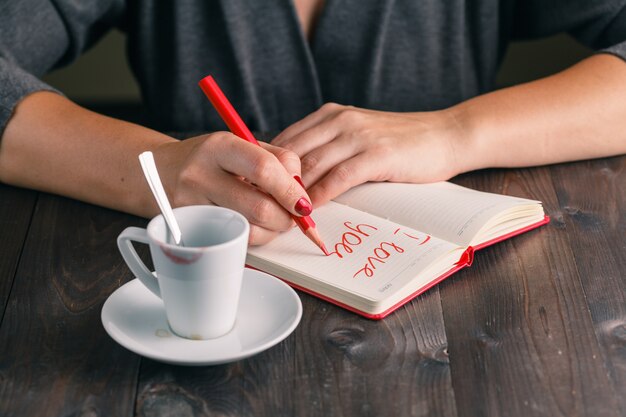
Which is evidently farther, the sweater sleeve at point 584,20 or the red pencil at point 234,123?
the sweater sleeve at point 584,20

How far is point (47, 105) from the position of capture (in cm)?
114

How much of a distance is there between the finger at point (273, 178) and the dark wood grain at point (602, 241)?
0.31m

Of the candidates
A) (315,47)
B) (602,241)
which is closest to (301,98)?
(315,47)

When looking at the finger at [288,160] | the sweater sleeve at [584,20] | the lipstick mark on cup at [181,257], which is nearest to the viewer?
the lipstick mark on cup at [181,257]

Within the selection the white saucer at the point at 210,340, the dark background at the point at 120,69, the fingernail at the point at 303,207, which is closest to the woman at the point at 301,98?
the fingernail at the point at 303,207

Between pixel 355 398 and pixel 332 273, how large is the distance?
0.18 m

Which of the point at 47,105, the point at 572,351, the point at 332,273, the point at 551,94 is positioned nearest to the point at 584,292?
the point at 572,351

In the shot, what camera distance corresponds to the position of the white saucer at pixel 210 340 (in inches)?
28.3

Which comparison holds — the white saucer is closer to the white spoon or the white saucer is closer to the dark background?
the white spoon

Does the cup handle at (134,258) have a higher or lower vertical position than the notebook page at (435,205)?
higher

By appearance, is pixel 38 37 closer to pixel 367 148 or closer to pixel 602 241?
pixel 367 148

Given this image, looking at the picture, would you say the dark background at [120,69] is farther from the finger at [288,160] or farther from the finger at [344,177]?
the finger at [288,160]

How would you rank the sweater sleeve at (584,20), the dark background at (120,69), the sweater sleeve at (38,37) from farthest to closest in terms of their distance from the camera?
the dark background at (120,69)
the sweater sleeve at (584,20)
the sweater sleeve at (38,37)

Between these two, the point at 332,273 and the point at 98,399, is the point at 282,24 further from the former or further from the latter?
the point at 98,399
